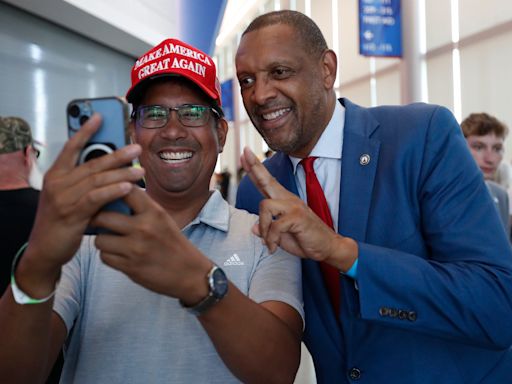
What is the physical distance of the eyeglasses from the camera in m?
1.73

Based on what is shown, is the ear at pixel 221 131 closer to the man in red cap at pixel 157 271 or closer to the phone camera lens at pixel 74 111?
the man in red cap at pixel 157 271

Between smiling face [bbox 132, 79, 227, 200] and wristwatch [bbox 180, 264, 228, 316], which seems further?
smiling face [bbox 132, 79, 227, 200]

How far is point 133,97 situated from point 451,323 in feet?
4.02

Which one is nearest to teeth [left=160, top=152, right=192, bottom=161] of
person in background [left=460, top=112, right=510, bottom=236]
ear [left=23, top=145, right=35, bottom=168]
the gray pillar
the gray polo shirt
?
the gray polo shirt

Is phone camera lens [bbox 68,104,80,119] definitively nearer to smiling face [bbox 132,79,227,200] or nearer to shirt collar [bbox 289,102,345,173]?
smiling face [bbox 132,79,227,200]

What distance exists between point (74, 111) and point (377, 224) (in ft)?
3.40

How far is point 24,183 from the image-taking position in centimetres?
271

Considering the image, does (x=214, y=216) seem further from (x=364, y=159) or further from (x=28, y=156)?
(x=28, y=156)

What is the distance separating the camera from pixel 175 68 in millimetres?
1712

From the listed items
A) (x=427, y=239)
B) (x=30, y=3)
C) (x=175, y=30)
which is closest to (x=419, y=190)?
(x=427, y=239)

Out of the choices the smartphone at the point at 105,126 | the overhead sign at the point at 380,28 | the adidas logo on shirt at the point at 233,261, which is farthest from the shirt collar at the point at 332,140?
the overhead sign at the point at 380,28

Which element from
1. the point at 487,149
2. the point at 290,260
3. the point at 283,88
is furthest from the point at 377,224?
the point at 487,149

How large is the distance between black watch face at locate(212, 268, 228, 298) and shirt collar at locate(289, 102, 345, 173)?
88 centimetres

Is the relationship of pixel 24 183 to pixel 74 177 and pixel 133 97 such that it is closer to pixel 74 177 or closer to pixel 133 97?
pixel 133 97
